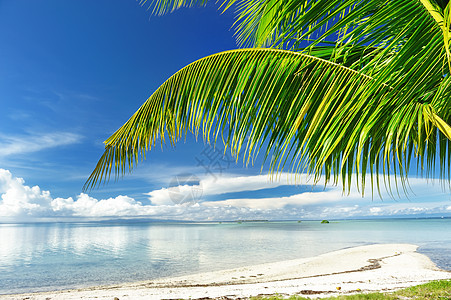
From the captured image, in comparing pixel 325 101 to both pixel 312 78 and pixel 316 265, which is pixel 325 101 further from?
pixel 316 265

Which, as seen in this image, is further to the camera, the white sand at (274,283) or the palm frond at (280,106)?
the white sand at (274,283)

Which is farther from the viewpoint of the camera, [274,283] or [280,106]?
[274,283]

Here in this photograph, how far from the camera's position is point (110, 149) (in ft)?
8.53

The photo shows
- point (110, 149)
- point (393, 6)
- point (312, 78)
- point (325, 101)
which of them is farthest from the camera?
point (110, 149)

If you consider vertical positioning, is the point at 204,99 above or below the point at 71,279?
above

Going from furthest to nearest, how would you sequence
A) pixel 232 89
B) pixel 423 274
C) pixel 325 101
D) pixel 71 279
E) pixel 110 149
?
1. pixel 71 279
2. pixel 423 274
3. pixel 110 149
4. pixel 232 89
5. pixel 325 101

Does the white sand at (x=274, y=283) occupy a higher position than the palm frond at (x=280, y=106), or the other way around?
the palm frond at (x=280, y=106)

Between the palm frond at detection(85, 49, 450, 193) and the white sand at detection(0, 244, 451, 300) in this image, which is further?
the white sand at detection(0, 244, 451, 300)

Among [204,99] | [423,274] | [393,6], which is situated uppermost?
[393,6]

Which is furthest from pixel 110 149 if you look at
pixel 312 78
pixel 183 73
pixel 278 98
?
A: pixel 312 78

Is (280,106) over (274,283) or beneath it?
over

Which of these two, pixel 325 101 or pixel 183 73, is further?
pixel 183 73

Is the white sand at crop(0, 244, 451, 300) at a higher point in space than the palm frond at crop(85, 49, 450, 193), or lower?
lower

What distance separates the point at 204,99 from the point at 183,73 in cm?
36
